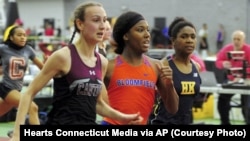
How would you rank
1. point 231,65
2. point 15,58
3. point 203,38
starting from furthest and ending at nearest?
point 203,38, point 231,65, point 15,58

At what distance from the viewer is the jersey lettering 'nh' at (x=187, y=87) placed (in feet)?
18.3

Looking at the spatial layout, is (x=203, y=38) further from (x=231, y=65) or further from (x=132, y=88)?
(x=132, y=88)

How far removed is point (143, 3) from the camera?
120 feet

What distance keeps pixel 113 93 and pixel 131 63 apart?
0.26 m

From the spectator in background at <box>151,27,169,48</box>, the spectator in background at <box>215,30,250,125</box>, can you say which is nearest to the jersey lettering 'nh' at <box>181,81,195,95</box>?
the spectator in background at <box>215,30,250,125</box>

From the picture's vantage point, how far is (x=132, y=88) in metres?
4.80

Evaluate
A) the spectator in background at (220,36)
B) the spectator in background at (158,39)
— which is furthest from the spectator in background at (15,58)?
the spectator in background at (220,36)

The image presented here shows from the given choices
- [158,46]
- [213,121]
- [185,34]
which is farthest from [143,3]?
[185,34]

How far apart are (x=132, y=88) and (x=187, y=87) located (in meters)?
0.92

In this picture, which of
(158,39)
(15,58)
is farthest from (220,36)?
(15,58)

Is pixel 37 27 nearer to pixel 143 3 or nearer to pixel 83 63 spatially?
pixel 143 3

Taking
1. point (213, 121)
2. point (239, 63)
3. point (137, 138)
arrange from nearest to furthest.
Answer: point (137, 138) < point (239, 63) < point (213, 121)

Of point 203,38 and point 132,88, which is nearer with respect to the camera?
point 132,88

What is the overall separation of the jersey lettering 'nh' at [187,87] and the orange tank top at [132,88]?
0.71 metres
